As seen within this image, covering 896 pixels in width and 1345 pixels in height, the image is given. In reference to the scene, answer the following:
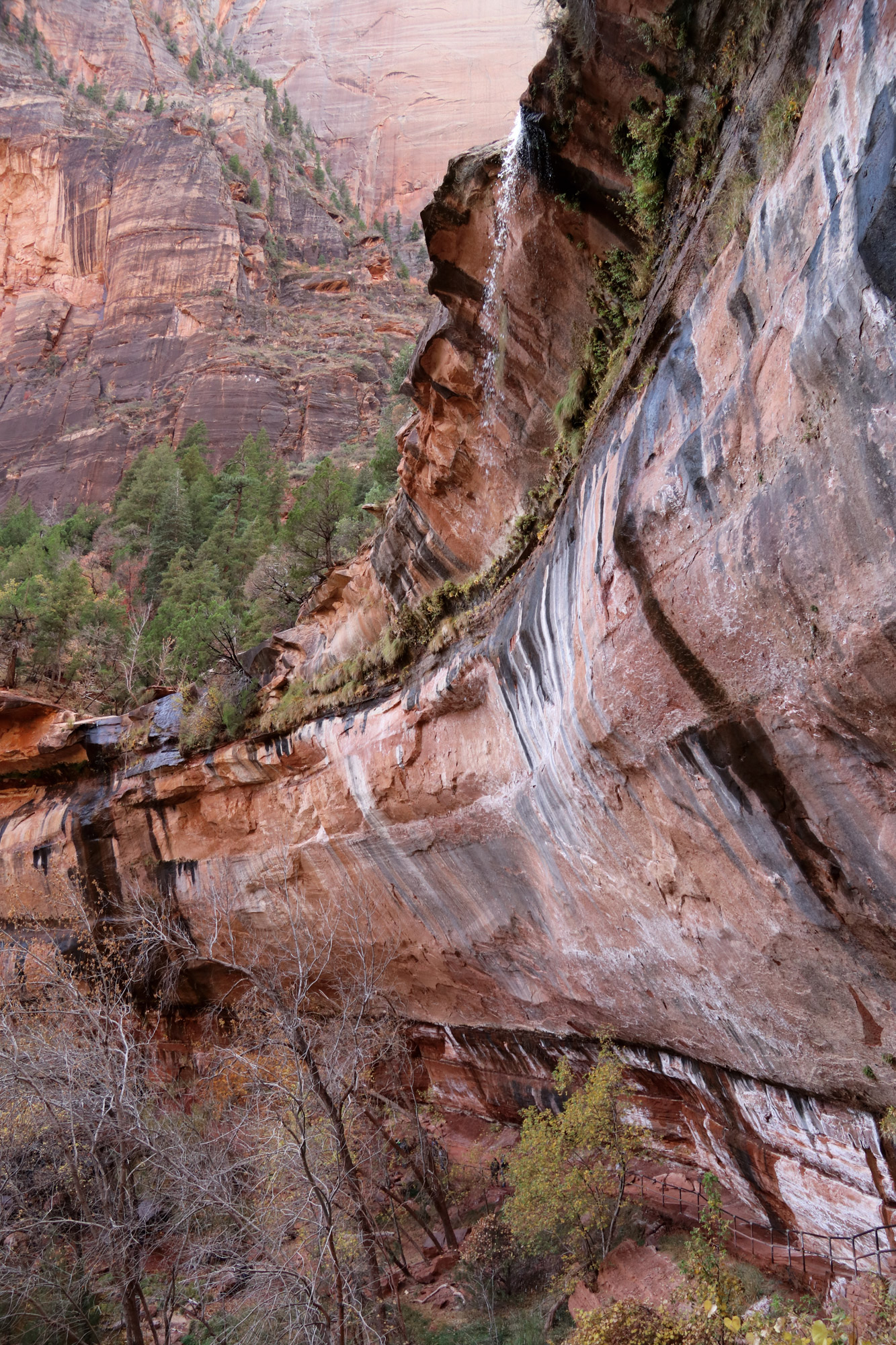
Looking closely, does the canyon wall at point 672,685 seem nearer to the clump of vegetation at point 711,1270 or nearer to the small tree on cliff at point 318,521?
the clump of vegetation at point 711,1270

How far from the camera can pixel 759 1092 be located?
7945 mm

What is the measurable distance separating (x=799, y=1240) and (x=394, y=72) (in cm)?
10508

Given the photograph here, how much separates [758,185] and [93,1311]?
15.0 meters

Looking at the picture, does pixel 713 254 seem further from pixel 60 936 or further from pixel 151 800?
pixel 60 936

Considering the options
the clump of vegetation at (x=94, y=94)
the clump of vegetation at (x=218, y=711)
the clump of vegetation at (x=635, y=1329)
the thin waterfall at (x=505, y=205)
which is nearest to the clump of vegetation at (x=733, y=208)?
the thin waterfall at (x=505, y=205)

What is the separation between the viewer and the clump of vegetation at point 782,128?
14.9ft

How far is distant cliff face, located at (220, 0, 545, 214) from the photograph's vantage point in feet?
259

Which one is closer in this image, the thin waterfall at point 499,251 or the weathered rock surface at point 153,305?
the thin waterfall at point 499,251

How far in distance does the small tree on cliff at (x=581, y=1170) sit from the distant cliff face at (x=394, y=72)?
83.7 m

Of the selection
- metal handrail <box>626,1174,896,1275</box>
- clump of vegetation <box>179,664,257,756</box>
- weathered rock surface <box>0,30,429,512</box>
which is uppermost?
weathered rock surface <box>0,30,429,512</box>

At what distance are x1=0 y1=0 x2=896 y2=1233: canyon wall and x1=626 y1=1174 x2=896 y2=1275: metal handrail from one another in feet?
1.02

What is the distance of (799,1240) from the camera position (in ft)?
28.1

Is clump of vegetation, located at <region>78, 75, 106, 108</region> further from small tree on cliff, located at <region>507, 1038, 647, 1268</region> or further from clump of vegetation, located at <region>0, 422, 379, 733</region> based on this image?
small tree on cliff, located at <region>507, 1038, 647, 1268</region>

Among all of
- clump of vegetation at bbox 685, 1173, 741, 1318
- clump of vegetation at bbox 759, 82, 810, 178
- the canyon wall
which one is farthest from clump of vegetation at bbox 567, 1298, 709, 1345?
clump of vegetation at bbox 759, 82, 810, 178
